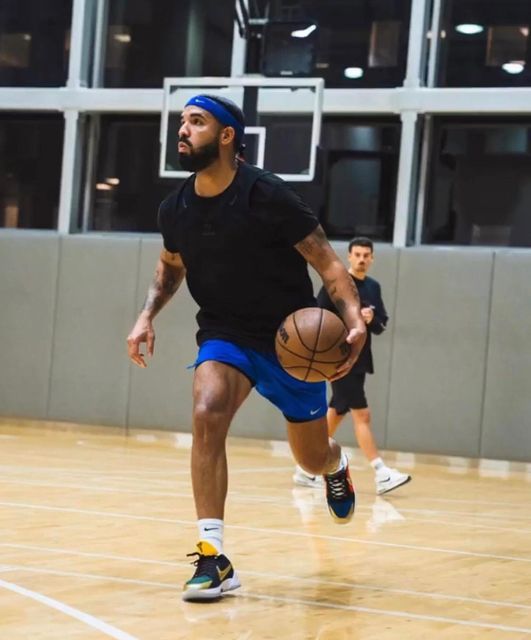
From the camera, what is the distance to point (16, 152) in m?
15.6

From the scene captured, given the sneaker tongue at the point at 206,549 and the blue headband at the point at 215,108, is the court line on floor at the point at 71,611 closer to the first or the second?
the sneaker tongue at the point at 206,549

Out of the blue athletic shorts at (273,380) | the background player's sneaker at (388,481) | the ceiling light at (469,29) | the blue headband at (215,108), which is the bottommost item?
the background player's sneaker at (388,481)

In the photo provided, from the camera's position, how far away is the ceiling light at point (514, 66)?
1352cm

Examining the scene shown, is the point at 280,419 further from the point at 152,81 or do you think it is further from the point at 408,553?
the point at 408,553

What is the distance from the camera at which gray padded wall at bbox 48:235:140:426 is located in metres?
14.5

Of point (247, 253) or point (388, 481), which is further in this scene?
point (388, 481)

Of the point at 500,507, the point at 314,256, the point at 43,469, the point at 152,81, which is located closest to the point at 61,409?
the point at 152,81

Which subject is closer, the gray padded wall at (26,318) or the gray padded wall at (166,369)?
the gray padded wall at (166,369)

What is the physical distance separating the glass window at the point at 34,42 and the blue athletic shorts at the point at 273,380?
36.0ft

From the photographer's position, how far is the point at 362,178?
14086 mm

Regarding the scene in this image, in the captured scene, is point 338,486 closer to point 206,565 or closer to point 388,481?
point 206,565

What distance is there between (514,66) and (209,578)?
1004 centimetres

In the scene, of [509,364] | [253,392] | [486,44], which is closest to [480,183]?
[486,44]

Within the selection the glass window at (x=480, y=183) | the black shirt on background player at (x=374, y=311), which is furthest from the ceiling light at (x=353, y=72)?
the black shirt on background player at (x=374, y=311)
